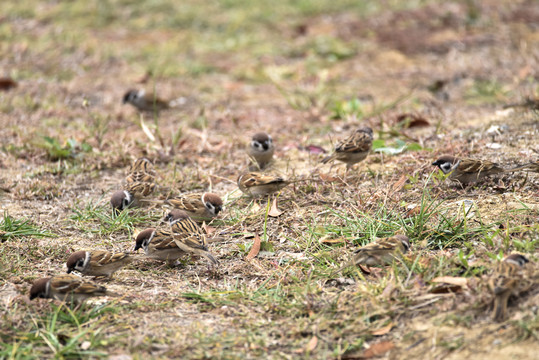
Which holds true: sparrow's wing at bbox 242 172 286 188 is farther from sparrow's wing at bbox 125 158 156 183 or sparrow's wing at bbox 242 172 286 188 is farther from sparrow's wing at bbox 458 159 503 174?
sparrow's wing at bbox 458 159 503 174

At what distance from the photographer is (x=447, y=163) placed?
596 cm

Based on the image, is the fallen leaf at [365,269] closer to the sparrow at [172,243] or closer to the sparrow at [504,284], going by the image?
the sparrow at [504,284]

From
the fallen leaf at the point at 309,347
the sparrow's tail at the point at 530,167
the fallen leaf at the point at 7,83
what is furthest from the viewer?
the fallen leaf at the point at 7,83

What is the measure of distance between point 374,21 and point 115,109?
7193 millimetres

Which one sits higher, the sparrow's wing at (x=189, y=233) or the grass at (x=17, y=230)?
the grass at (x=17, y=230)

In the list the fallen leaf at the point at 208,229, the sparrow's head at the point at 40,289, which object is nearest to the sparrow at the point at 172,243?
the fallen leaf at the point at 208,229

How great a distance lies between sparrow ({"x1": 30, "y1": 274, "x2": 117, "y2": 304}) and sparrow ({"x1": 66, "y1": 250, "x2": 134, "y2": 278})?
486 millimetres

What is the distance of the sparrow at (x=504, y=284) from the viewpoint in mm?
3789

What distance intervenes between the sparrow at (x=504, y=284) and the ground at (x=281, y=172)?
9 cm

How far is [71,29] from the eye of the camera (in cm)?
1420

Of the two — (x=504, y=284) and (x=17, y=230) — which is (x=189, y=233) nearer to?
(x=17, y=230)

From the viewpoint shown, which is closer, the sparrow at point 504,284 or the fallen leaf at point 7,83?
the sparrow at point 504,284

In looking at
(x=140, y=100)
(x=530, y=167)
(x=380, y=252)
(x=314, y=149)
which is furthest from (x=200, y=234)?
(x=140, y=100)

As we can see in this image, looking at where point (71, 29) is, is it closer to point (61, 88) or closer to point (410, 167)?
point (61, 88)
